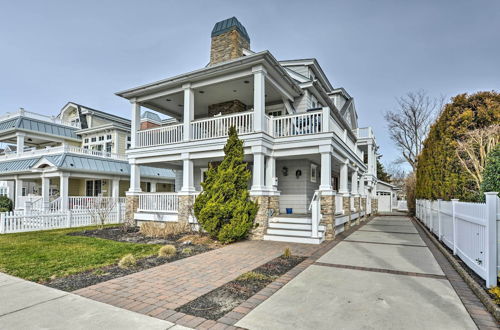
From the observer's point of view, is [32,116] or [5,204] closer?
[5,204]

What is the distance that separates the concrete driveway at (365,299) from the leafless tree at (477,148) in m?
4.44

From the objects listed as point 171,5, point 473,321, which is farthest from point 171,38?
point 473,321

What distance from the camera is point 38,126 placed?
20312 mm

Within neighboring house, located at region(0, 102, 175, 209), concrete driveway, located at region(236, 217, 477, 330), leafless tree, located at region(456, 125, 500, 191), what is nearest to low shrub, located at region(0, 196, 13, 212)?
neighboring house, located at region(0, 102, 175, 209)

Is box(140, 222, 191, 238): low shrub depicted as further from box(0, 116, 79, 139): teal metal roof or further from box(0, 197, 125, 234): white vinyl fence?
box(0, 116, 79, 139): teal metal roof

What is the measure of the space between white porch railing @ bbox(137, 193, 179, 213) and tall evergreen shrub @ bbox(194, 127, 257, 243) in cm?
260

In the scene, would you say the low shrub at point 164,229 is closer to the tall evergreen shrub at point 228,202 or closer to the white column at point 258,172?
the tall evergreen shrub at point 228,202

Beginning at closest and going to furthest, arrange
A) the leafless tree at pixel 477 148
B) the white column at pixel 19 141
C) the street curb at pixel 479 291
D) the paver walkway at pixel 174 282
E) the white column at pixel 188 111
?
the street curb at pixel 479 291 < the paver walkway at pixel 174 282 < the leafless tree at pixel 477 148 < the white column at pixel 188 111 < the white column at pixel 19 141

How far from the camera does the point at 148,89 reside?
1188 cm

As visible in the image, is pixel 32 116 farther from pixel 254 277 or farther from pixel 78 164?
pixel 254 277

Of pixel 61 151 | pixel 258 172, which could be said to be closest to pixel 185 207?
pixel 258 172

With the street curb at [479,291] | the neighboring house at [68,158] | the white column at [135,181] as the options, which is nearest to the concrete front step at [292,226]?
the street curb at [479,291]

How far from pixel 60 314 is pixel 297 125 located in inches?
348

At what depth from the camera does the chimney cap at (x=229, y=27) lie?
1264cm
